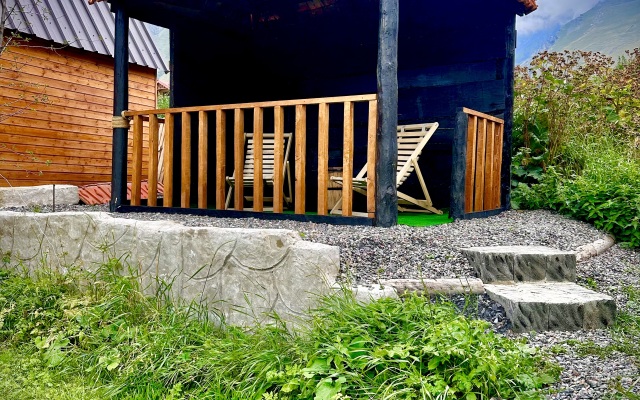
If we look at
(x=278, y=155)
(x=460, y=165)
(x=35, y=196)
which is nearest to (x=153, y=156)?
(x=278, y=155)

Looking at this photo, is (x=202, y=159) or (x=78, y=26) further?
(x=78, y=26)

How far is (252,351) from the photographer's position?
2906 millimetres

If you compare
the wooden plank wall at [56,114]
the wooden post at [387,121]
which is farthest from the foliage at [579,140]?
the wooden plank wall at [56,114]

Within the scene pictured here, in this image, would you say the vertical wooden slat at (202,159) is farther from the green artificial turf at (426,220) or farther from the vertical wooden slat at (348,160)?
the green artificial turf at (426,220)

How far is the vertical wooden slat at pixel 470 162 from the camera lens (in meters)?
5.69

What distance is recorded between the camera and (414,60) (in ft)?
25.3

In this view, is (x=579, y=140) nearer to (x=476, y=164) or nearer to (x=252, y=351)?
(x=476, y=164)

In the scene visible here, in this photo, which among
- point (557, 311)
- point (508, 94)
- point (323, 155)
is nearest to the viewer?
point (557, 311)

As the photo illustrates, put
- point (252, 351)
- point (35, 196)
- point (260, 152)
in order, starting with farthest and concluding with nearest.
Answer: point (35, 196) < point (260, 152) < point (252, 351)

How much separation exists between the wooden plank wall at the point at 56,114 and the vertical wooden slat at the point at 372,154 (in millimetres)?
6769

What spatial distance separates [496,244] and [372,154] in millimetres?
1275

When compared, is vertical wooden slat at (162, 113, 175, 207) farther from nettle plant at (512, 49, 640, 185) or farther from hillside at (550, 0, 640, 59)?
hillside at (550, 0, 640, 59)

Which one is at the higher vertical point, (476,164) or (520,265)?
(476,164)

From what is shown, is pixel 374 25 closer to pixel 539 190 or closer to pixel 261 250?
pixel 539 190
